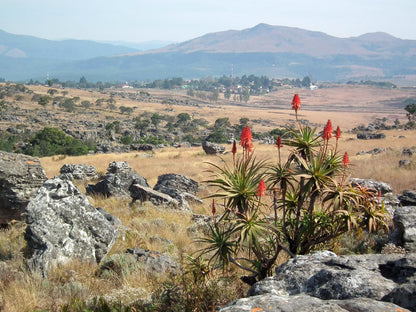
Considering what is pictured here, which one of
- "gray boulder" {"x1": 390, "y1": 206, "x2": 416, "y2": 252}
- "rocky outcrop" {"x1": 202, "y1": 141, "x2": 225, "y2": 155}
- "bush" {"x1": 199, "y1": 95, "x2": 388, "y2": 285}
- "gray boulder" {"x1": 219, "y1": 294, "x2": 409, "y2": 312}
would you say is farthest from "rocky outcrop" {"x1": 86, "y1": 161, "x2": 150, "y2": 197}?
"rocky outcrop" {"x1": 202, "y1": 141, "x2": 225, "y2": 155}

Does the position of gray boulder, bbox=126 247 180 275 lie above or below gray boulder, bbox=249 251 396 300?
below

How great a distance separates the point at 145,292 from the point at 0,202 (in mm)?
5077

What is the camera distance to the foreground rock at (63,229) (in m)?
6.21

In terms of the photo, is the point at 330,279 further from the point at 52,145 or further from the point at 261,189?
the point at 52,145

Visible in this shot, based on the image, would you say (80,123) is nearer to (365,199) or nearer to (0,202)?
(0,202)

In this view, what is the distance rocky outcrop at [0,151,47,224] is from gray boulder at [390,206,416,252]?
727cm

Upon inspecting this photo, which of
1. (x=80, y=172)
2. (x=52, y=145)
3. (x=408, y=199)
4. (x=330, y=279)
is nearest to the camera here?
(x=330, y=279)

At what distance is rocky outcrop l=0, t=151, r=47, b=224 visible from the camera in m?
8.48

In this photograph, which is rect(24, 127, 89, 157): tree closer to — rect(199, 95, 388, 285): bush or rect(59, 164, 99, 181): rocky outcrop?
rect(59, 164, 99, 181): rocky outcrop

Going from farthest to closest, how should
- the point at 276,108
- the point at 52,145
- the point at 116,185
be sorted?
the point at 276,108 → the point at 52,145 → the point at 116,185

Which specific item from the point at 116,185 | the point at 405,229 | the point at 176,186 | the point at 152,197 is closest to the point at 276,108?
the point at 176,186

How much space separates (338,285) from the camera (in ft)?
11.6

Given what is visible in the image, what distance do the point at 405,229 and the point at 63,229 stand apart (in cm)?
549

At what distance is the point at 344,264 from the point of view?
394 cm
